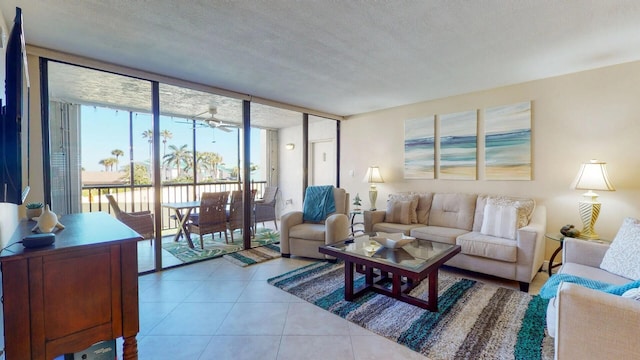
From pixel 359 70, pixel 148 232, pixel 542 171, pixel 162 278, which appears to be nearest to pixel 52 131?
pixel 148 232

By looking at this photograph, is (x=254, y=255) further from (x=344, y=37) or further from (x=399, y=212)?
(x=344, y=37)

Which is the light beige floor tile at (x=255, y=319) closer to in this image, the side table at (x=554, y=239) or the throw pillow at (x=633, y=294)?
the throw pillow at (x=633, y=294)

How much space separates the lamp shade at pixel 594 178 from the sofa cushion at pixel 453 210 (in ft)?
3.55

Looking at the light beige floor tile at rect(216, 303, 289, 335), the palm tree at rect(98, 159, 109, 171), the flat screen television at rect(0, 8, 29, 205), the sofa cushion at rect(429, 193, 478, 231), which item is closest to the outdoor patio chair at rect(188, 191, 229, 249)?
the palm tree at rect(98, 159, 109, 171)

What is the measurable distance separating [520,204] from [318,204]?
Result: 2486 mm

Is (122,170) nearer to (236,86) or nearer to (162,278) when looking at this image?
(162,278)

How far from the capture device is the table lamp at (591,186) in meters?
2.73

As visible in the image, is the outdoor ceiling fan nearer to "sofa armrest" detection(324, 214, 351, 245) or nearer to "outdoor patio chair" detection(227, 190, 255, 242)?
"outdoor patio chair" detection(227, 190, 255, 242)

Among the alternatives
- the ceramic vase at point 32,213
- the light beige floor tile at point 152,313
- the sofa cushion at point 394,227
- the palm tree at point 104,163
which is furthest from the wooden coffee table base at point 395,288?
the palm tree at point 104,163

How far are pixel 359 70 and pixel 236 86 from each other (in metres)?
1.65

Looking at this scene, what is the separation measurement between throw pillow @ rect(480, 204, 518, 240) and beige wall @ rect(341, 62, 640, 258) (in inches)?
26.5

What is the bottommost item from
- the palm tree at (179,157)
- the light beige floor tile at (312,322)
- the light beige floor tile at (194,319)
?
the light beige floor tile at (312,322)

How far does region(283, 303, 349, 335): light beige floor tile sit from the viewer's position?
208cm

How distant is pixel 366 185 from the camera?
5.23 metres
